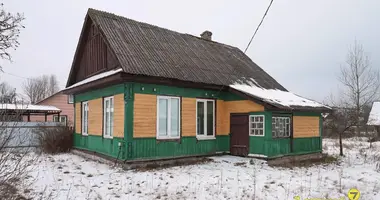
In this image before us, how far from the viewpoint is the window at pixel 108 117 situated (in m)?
12.4

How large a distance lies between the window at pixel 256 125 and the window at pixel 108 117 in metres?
5.72

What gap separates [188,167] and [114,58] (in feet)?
16.3

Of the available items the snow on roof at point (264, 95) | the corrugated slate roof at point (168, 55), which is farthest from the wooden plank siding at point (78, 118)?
the snow on roof at point (264, 95)

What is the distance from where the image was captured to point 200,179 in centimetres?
951

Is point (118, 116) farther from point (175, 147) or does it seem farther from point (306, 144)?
point (306, 144)

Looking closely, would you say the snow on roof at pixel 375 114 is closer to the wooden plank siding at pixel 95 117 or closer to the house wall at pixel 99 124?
the house wall at pixel 99 124

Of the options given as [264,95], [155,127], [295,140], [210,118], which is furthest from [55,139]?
[295,140]

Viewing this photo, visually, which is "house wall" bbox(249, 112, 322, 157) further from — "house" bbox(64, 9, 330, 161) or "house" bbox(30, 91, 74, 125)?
"house" bbox(30, 91, 74, 125)

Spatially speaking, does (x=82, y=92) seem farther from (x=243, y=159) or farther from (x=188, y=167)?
(x=243, y=159)

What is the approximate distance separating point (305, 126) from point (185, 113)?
623 cm

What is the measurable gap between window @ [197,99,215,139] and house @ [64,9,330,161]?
43mm

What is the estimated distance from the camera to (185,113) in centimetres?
1266

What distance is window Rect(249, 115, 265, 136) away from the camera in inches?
508

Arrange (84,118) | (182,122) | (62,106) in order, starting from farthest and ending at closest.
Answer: (62,106)
(84,118)
(182,122)
